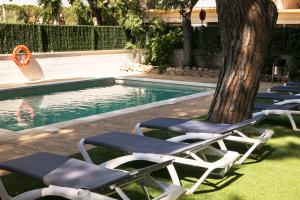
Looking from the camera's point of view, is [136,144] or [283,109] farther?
[283,109]

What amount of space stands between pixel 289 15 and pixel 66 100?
14566 mm

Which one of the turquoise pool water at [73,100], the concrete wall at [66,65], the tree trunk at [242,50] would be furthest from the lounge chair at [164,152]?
the concrete wall at [66,65]

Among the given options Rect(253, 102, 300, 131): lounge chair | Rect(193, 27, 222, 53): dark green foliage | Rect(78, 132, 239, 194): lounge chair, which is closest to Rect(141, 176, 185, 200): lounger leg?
Rect(78, 132, 239, 194): lounge chair

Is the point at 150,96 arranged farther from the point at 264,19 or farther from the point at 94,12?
the point at 94,12

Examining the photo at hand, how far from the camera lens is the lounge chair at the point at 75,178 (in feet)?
12.9

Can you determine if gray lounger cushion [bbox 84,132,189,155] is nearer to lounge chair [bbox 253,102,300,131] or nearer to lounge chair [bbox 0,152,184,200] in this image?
lounge chair [bbox 0,152,184,200]

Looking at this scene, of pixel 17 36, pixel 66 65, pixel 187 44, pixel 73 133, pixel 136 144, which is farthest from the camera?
pixel 187 44

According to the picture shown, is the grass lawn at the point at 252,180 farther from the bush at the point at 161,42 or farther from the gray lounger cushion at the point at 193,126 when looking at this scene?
the bush at the point at 161,42

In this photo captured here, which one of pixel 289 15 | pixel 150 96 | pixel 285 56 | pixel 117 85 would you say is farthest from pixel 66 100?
pixel 289 15

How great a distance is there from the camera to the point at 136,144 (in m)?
5.76

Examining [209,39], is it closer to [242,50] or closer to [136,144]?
[242,50]

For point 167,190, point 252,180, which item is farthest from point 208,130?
point 167,190

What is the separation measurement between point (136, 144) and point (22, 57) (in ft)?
47.8

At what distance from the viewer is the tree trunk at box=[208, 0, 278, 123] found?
7.53 metres
